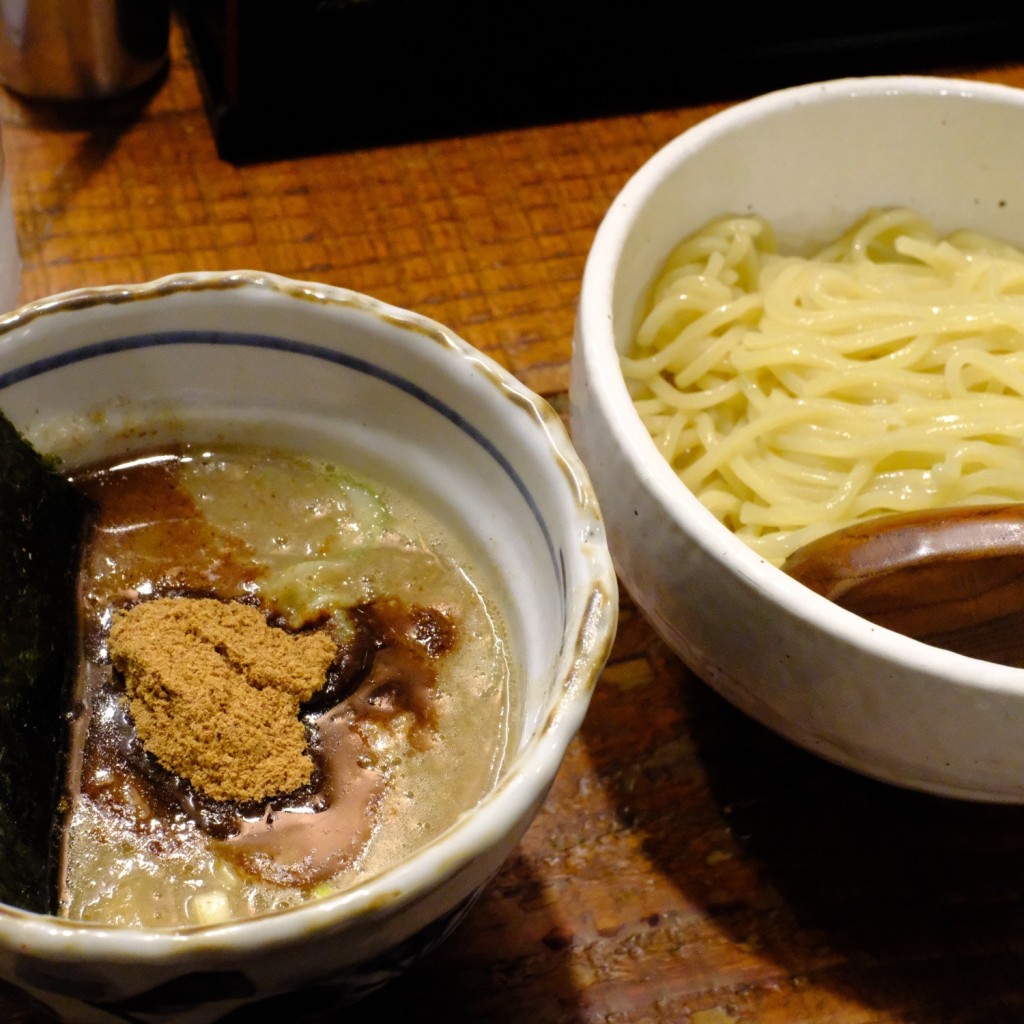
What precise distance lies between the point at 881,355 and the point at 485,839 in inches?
32.2

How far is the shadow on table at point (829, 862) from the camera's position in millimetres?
938

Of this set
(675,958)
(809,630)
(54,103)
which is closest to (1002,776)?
(809,630)

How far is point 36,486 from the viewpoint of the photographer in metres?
0.88

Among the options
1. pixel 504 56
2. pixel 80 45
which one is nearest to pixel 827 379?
pixel 504 56

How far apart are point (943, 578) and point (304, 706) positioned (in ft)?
1.64

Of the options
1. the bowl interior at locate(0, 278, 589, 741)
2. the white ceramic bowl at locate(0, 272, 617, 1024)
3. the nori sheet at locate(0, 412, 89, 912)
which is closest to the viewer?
the white ceramic bowl at locate(0, 272, 617, 1024)

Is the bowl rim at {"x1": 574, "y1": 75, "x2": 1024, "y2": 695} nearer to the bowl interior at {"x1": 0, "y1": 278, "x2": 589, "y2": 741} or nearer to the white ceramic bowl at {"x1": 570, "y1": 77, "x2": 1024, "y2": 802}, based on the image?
the white ceramic bowl at {"x1": 570, "y1": 77, "x2": 1024, "y2": 802}

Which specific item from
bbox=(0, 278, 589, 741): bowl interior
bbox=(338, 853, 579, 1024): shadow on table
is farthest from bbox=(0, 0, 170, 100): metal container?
bbox=(338, 853, 579, 1024): shadow on table

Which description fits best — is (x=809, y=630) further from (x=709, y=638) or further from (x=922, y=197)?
(x=922, y=197)

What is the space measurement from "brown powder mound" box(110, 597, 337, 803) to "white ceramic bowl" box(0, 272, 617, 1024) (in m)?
0.16

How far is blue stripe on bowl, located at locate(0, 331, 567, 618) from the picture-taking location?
0.86 metres

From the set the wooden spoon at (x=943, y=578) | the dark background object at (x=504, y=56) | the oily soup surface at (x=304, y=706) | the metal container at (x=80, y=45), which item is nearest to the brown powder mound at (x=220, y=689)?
the oily soup surface at (x=304, y=706)

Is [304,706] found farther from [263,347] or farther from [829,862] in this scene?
[829,862]

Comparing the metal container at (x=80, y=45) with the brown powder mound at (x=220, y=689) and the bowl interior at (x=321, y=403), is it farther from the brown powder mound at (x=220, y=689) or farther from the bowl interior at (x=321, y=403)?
the brown powder mound at (x=220, y=689)
